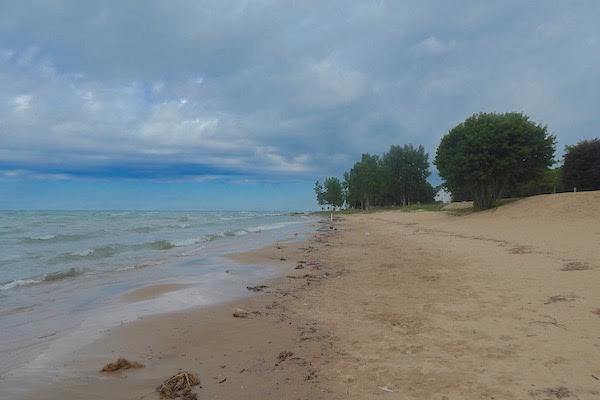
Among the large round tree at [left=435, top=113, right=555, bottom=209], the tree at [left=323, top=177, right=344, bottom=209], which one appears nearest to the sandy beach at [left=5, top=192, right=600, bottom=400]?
the large round tree at [left=435, top=113, right=555, bottom=209]

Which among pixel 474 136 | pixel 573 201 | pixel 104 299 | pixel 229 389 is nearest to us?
pixel 229 389

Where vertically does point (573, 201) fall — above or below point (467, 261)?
above

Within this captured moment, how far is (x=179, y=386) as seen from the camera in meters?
4.15

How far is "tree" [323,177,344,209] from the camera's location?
410 feet

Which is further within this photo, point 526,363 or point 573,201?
point 573,201

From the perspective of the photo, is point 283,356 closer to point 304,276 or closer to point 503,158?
point 304,276

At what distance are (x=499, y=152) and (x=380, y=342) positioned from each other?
116 ft

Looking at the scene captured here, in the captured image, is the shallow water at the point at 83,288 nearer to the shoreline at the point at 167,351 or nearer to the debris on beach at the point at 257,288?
the debris on beach at the point at 257,288

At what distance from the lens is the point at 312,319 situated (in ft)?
22.3

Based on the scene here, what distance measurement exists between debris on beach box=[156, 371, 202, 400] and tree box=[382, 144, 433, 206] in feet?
277

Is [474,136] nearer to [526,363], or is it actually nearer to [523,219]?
[523,219]

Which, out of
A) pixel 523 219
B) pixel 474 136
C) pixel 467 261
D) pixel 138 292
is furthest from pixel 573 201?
pixel 138 292

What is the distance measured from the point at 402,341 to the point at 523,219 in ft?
84.5

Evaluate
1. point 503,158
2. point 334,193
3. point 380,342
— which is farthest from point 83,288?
point 334,193
